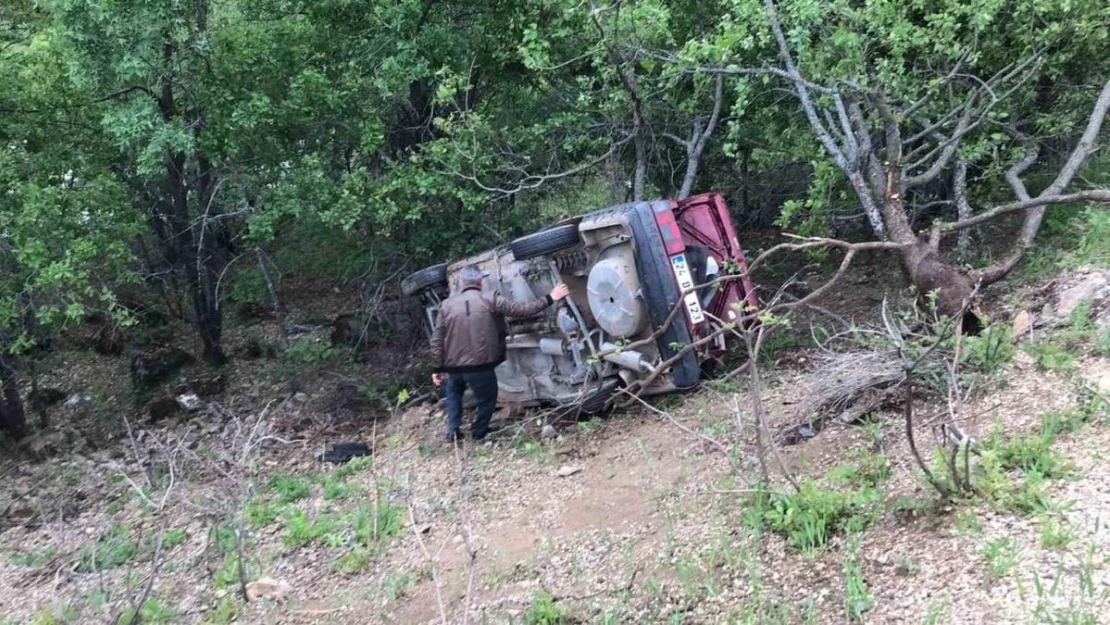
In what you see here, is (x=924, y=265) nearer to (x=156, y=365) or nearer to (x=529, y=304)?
(x=529, y=304)

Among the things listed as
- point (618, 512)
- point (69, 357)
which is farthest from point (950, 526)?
point (69, 357)

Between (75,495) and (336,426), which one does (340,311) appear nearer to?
(336,426)

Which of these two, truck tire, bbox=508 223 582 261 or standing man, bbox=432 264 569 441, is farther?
standing man, bbox=432 264 569 441

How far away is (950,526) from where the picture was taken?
12.2ft

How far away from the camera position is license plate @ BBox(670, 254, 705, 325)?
6.45 meters

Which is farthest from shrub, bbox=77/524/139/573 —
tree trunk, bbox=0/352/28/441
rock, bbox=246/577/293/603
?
tree trunk, bbox=0/352/28/441

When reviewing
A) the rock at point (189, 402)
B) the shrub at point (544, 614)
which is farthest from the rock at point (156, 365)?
the shrub at point (544, 614)

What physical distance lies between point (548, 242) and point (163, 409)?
6150mm

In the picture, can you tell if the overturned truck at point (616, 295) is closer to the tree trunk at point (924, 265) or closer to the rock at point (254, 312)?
the tree trunk at point (924, 265)

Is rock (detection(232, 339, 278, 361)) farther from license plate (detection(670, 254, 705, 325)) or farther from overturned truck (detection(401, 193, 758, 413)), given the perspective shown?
license plate (detection(670, 254, 705, 325))

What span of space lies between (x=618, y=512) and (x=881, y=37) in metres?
4.45

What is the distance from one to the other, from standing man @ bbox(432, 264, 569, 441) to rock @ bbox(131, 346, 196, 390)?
5467 millimetres

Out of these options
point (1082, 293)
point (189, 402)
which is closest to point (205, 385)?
point (189, 402)

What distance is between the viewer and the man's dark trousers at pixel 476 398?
7.38 metres
